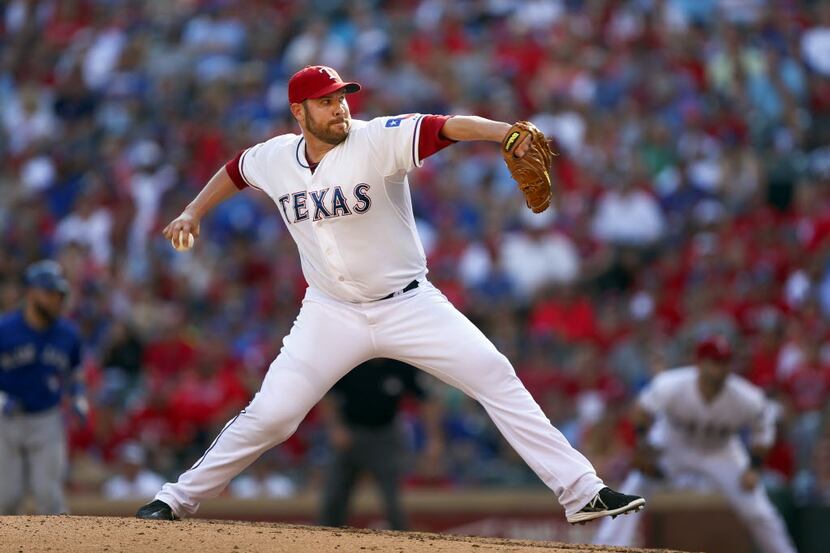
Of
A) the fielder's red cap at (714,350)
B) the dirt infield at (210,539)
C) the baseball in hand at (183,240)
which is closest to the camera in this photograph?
the dirt infield at (210,539)

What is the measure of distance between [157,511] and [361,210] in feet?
5.71

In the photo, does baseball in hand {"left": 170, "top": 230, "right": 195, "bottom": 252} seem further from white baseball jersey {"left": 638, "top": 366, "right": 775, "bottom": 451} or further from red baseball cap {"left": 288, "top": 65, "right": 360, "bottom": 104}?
white baseball jersey {"left": 638, "top": 366, "right": 775, "bottom": 451}

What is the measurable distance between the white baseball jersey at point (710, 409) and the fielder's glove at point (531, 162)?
171 inches

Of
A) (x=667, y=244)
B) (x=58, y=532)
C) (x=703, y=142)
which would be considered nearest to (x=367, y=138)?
(x=58, y=532)

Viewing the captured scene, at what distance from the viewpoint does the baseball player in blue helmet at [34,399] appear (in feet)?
31.6

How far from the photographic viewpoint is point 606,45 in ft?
54.5

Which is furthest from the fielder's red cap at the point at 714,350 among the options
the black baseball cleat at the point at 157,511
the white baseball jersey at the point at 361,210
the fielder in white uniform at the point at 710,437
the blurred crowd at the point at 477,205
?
the black baseball cleat at the point at 157,511

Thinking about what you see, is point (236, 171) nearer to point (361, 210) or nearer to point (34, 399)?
point (361, 210)

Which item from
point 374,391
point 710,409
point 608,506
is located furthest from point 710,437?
point 608,506

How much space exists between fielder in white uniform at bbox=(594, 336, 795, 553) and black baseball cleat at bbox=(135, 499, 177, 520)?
4.14 meters

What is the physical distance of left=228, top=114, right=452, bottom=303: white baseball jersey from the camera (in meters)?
6.62

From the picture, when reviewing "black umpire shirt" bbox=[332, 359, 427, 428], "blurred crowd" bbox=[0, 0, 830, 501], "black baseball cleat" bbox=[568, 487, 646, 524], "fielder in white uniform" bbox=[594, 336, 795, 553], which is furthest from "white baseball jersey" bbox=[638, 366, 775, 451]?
"black baseball cleat" bbox=[568, 487, 646, 524]

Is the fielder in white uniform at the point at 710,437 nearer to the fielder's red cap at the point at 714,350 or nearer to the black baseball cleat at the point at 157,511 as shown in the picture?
the fielder's red cap at the point at 714,350

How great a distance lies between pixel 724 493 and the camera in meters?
10.5
